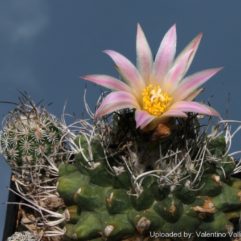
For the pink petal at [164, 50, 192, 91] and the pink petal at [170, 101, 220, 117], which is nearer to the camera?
the pink petal at [170, 101, 220, 117]

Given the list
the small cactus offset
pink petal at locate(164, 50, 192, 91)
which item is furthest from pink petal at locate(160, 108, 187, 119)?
the small cactus offset

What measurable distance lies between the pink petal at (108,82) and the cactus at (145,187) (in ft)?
0.32

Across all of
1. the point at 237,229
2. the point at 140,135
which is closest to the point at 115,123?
the point at 140,135

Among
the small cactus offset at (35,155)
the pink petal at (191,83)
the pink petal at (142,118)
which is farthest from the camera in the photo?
the small cactus offset at (35,155)

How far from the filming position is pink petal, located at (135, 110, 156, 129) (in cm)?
215

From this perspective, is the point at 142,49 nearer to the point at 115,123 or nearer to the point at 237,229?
the point at 115,123

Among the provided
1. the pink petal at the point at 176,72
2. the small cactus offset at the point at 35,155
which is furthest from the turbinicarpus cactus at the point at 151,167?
the small cactus offset at the point at 35,155

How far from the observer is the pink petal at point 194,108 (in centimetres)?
216

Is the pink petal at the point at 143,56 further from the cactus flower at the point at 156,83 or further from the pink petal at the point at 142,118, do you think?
the pink petal at the point at 142,118

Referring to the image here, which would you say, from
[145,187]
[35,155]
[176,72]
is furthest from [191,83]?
[35,155]

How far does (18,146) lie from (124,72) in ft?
2.15

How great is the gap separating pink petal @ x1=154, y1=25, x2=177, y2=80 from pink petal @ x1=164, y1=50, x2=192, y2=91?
0.02 m

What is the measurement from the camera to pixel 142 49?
7.73 feet

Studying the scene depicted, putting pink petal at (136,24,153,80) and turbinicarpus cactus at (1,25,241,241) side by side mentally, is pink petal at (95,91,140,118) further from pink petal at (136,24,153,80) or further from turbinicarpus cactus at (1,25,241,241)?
pink petal at (136,24,153,80)
